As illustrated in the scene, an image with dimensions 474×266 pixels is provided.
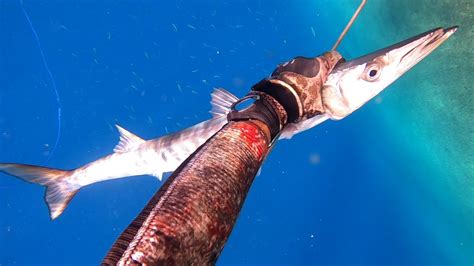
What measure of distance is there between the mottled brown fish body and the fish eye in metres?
1.66

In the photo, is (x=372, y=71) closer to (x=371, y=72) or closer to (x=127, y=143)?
(x=371, y=72)

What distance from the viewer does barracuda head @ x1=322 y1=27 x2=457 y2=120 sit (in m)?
2.61

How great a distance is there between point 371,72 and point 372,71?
10mm

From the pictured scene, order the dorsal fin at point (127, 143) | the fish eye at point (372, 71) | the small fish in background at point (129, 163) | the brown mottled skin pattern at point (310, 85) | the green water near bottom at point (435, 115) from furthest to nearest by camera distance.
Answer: the green water near bottom at point (435, 115)
the dorsal fin at point (127, 143)
the small fish in background at point (129, 163)
the fish eye at point (372, 71)
the brown mottled skin pattern at point (310, 85)

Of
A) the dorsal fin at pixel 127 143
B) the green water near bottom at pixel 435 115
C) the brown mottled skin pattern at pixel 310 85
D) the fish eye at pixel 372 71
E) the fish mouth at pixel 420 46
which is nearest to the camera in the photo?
the brown mottled skin pattern at pixel 310 85

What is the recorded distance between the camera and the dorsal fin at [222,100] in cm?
388

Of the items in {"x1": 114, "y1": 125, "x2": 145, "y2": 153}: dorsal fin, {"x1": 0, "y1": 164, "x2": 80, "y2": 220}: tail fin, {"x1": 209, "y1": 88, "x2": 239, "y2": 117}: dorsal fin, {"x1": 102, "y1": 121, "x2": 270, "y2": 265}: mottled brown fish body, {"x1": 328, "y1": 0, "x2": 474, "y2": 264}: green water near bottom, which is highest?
{"x1": 328, "y1": 0, "x2": 474, "y2": 264}: green water near bottom

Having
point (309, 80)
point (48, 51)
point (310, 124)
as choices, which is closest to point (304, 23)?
point (48, 51)

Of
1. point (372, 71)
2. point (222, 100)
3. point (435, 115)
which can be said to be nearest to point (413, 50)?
point (372, 71)

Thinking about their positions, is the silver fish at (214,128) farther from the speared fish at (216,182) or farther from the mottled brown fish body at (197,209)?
the mottled brown fish body at (197,209)

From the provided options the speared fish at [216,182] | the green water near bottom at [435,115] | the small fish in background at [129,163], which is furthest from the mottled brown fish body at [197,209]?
the green water near bottom at [435,115]

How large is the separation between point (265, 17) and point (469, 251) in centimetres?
1239

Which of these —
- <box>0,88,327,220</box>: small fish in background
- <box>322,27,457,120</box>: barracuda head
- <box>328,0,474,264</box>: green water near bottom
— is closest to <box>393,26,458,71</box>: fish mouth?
<box>322,27,457,120</box>: barracuda head

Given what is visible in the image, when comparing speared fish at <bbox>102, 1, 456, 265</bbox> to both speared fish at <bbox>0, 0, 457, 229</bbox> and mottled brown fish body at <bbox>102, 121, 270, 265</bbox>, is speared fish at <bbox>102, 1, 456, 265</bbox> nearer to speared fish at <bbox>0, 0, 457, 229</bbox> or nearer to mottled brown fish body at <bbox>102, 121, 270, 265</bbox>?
mottled brown fish body at <bbox>102, 121, 270, 265</bbox>
